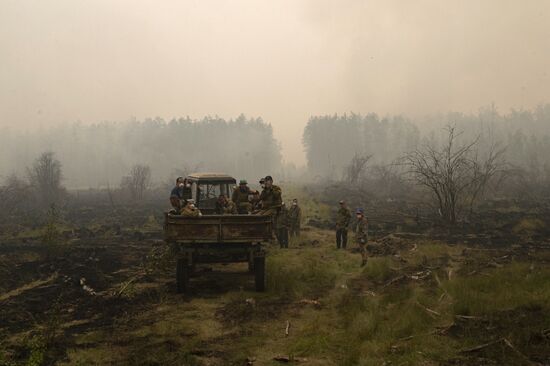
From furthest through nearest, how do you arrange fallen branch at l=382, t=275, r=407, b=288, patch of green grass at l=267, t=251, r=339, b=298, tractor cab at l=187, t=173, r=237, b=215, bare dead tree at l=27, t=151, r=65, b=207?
bare dead tree at l=27, t=151, r=65, b=207
tractor cab at l=187, t=173, r=237, b=215
fallen branch at l=382, t=275, r=407, b=288
patch of green grass at l=267, t=251, r=339, b=298

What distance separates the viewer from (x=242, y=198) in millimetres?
12133

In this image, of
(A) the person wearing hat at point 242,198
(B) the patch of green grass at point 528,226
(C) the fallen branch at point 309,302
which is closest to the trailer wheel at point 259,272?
(C) the fallen branch at point 309,302

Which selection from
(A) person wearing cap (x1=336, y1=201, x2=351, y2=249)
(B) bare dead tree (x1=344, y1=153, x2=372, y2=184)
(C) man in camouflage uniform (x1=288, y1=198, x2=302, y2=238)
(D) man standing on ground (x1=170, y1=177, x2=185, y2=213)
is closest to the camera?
(D) man standing on ground (x1=170, y1=177, x2=185, y2=213)

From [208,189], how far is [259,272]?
3.68 meters

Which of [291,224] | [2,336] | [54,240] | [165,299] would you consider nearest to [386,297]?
[165,299]

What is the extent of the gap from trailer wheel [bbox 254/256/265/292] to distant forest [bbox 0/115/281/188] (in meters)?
90.2

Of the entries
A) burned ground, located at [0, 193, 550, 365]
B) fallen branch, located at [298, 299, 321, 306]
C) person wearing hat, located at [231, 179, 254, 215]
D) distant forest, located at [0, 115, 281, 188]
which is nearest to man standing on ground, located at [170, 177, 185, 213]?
person wearing hat, located at [231, 179, 254, 215]

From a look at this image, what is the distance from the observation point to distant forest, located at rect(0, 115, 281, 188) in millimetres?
103625

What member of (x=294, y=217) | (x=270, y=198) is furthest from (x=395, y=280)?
(x=294, y=217)

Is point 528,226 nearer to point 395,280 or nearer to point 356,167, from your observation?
point 395,280

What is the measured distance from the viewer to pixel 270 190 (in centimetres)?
1081

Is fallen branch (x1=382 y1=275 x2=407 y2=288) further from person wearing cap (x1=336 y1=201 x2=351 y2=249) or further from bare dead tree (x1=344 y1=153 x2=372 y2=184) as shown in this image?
bare dead tree (x1=344 y1=153 x2=372 y2=184)

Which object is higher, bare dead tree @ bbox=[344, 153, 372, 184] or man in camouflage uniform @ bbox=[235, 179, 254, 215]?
bare dead tree @ bbox=[344, 153, 372, 184]

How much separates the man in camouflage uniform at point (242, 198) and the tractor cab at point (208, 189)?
632 mm
